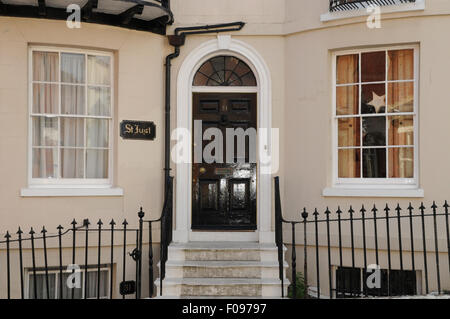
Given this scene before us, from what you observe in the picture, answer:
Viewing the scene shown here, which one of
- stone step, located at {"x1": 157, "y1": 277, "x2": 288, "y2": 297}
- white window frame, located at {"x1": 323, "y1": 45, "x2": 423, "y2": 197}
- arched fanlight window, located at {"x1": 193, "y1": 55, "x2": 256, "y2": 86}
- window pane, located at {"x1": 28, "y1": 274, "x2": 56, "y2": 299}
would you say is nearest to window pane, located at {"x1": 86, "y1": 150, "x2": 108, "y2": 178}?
window pane, located at {"x1": 28, "y1": 274, "x2": 56, "y2": 299}

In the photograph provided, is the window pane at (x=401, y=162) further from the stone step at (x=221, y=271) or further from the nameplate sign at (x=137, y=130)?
the nameplate sign at (x=137, y=130)

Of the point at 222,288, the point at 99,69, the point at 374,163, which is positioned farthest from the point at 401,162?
the point at 99,69

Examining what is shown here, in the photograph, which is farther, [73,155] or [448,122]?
[73,155]

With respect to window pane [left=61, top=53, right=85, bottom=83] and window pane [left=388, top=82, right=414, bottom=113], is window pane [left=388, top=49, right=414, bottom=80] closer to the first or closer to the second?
window pane [left=388, top=82, right=414, bottom=113]

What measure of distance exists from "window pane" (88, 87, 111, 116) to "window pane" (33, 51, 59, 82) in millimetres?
550

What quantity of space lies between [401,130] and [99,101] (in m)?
4.36

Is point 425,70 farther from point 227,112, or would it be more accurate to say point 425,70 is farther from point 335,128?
point 227,112

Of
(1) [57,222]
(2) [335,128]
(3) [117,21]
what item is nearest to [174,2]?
(3) [117,21]

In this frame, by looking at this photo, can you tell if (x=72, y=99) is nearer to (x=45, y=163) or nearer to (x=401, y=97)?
(x=45, y=163)

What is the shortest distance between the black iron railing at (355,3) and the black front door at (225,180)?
1862mm

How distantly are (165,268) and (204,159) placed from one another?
1.89 m

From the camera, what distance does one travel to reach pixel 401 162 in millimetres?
8094

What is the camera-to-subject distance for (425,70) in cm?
784

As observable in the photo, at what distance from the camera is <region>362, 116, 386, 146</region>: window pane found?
8.20 meters
